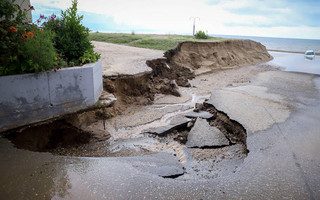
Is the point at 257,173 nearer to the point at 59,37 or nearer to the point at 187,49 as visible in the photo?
the point at 59,37

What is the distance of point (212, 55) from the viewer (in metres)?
17.3

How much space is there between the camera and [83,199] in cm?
280

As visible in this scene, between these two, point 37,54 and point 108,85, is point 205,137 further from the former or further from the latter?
point 37,54

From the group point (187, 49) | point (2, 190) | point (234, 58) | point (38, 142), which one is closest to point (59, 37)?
point (38, 142)

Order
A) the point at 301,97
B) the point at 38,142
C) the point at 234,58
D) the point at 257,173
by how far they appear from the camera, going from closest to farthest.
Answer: the point at 257,173 → the point at 38,142 → the point at 301,97 → the point at 234,58

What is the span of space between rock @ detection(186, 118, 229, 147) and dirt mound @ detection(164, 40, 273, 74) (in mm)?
8204

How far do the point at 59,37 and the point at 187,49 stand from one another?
37.6ft

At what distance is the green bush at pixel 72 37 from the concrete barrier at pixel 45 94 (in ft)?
1.82

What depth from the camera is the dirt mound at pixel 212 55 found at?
14695 millimetres

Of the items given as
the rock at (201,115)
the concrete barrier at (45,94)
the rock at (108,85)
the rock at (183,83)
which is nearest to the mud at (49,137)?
the concrete barrier at (45,94)

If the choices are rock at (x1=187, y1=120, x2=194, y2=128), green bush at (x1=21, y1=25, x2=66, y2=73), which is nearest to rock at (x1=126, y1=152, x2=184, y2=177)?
rock at (x1=187, y1=120, x2=194, y2=128)

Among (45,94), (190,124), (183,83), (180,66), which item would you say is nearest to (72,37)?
(45,94)

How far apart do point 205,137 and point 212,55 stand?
42.6 feet

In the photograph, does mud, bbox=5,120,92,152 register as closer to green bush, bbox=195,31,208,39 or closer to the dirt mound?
the dirt mound
